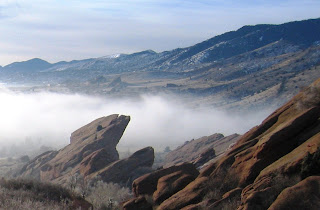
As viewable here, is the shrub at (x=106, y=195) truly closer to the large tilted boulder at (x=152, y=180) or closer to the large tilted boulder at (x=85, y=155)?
the large tilted boulder at (x=152, y=180)

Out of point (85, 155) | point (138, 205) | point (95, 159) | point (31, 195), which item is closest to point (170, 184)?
point (138, 205)

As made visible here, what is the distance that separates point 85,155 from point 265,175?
6059 cm

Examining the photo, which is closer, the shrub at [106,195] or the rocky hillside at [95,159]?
the shrub at [106,195]

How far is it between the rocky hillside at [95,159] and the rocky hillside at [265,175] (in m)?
32.0

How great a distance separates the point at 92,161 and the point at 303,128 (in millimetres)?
45414

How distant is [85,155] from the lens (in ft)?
271

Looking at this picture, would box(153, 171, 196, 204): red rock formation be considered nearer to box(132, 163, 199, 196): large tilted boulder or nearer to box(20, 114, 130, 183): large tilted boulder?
box(132, 163, 199, 196): large tilted boulder

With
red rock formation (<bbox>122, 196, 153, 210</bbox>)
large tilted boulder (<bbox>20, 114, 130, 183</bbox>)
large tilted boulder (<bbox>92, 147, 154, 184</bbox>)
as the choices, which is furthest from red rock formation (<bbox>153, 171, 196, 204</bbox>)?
large tilted boulder (<bbox>20, 114, 130, 183</bbox>)

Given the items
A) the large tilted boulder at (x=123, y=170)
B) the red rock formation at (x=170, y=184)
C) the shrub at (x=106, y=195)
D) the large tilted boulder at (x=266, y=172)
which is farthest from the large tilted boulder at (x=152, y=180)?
the large tilted boulder at (x=123, y=170)

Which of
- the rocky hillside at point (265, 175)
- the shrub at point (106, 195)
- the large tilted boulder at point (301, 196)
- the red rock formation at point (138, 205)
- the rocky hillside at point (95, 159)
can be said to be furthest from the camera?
the rocky hillside at point (95, 159)

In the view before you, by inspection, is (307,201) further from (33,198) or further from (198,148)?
(198,148)

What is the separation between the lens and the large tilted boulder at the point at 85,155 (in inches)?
2773

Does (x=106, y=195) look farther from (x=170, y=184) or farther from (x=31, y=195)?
(x=170, y=184)

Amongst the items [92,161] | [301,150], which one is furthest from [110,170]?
[301,150]
